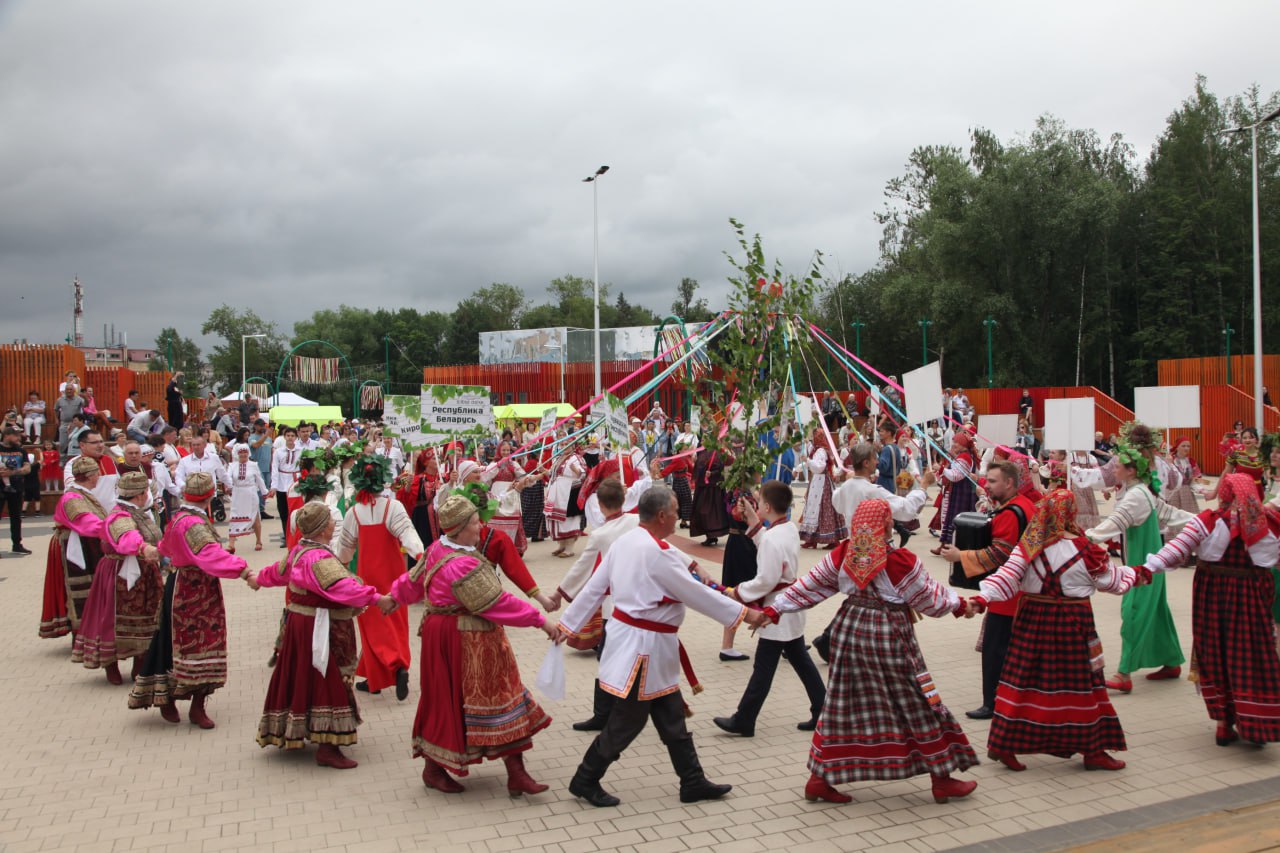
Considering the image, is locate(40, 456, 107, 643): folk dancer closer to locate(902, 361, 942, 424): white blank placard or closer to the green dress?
locate(902, 361, 942, 424): white blank placard

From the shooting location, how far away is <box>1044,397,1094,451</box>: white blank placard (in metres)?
12.2

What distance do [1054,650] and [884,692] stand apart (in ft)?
3.82

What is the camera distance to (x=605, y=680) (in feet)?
17.3

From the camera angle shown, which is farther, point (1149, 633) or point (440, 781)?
point (1149, 633)

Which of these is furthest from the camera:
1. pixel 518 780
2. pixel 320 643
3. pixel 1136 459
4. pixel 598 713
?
pixel 1136 459

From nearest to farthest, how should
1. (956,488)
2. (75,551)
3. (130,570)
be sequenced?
(130,570), (75,551), (956,488)

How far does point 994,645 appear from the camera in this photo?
6.59 metres

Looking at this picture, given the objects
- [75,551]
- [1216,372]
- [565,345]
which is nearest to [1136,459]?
[75,551]

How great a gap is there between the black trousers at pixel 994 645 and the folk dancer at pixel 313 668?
4.08 meters

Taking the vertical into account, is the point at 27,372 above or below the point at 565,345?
below

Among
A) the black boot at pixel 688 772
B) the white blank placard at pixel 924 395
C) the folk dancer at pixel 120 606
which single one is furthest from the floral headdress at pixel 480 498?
the white blank placard at pixel 924 395

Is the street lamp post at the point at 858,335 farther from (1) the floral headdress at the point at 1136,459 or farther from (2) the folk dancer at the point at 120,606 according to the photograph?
(2) the folk dancer at the point at 120,606

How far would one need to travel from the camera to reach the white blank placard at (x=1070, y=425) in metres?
12.2

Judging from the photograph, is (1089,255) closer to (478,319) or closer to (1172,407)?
(1172,407)
